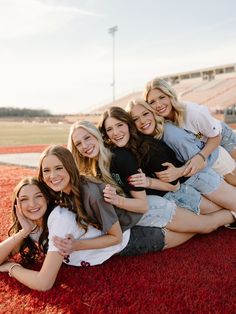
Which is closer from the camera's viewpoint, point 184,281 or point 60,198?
point 184,281

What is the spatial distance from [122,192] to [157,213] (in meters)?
0.42

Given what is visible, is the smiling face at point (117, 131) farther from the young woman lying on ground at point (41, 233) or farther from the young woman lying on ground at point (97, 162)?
the young woman lying on ground at point (41, 233)

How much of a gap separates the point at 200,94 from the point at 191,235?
4096 cm

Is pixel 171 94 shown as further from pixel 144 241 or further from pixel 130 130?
pixel 144 241

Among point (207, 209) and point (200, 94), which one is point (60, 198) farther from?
point (200, 94)

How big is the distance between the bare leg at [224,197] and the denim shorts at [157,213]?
557 millimetres

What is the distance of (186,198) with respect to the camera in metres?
3.67

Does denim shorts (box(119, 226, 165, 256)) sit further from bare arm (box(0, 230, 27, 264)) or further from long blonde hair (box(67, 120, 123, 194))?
bare arm (box(0, 230, 27, 264))

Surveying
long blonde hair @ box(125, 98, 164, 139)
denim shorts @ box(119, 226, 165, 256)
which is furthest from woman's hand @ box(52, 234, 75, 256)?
long blonde hair @ box(125, 98, 164, 139)

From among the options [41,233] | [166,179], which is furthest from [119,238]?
[166,179]

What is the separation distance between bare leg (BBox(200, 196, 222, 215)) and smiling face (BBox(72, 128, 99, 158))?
1.26m

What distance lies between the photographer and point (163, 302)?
241 cm

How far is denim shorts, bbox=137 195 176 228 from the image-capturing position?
11.0 feet

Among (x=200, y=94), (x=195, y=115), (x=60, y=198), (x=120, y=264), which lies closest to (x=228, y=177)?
(x=195, y=115)
